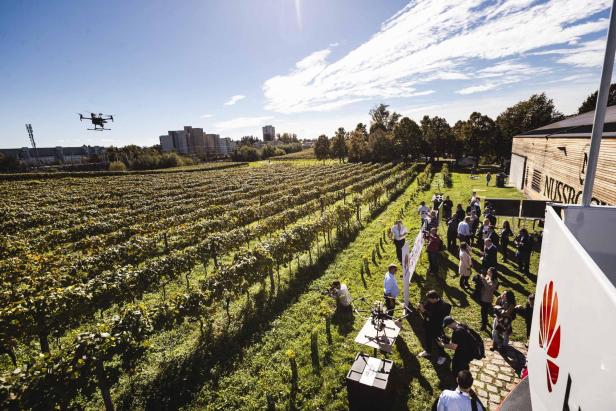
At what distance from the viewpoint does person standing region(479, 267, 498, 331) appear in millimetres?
8672

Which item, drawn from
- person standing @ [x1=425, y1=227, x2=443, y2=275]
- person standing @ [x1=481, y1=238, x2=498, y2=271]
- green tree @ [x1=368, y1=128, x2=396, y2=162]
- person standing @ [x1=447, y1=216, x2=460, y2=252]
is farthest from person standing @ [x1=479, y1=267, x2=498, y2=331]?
green tree @ [x1=368, y1=128, x2=396, y2=162]

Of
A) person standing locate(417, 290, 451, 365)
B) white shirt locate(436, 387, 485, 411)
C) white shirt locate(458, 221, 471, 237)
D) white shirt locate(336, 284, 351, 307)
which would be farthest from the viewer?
white shirt locate(458, 221, 471, 237)

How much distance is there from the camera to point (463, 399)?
468 centimetres

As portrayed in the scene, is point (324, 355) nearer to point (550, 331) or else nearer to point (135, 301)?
point (550, 331)

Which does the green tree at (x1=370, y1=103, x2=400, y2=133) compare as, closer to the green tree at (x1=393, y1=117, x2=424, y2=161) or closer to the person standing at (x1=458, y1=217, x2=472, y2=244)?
the green tree at (x1=393, y1=117, x2=424, y2=161)

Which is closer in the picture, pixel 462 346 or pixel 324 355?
pixel 462 346

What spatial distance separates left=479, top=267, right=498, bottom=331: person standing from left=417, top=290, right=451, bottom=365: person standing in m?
1.87

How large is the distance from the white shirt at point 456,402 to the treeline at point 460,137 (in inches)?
2348

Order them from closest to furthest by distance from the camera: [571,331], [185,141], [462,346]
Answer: [571,331] < [462,346] < [185,141]

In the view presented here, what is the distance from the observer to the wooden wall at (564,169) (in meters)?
12.7

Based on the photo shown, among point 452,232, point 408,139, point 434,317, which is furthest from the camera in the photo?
point 408,139

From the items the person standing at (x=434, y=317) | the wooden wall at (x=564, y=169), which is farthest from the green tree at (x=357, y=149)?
the person standing at (x=434, y=317)

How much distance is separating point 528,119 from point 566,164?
1856 inches

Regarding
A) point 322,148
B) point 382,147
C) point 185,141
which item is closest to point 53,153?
point 185,141
